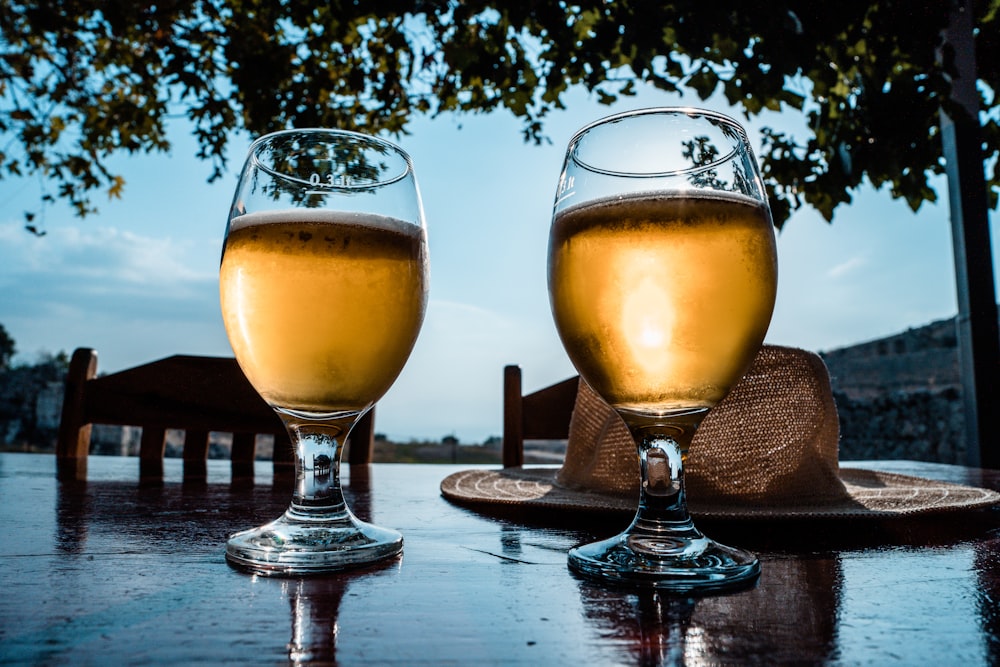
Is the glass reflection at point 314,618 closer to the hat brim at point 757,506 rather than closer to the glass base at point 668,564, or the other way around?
the glass base at point 668,564

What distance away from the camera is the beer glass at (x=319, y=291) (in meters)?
0.54

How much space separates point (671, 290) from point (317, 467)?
0.99ft

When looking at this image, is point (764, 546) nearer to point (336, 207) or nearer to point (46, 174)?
point (336, 207)

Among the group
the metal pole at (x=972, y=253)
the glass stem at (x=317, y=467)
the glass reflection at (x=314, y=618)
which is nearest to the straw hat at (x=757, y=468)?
the glass stem at (x=317, y=467)

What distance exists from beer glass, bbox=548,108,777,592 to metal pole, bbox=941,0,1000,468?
1855 mm

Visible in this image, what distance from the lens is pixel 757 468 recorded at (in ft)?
2.54

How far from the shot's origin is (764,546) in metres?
0.54

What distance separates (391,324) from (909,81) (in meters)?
2.13

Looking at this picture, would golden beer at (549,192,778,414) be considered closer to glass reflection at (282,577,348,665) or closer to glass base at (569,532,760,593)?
glass base at (569,532,760,593)

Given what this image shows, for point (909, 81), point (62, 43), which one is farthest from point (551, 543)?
point (62, 43)

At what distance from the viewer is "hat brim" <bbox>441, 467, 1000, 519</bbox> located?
64cm

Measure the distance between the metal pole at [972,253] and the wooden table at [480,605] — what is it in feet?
5.45

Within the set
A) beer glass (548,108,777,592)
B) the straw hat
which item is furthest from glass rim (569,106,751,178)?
the straw hat

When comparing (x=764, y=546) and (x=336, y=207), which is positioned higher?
(x=336, y=207)
